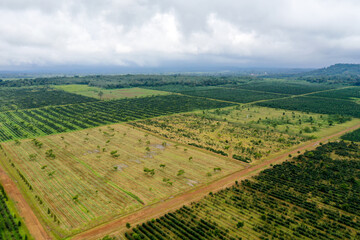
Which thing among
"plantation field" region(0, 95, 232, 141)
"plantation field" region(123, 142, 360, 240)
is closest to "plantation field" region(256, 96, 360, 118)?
"plantation field" region(0, 95, 232, 141)

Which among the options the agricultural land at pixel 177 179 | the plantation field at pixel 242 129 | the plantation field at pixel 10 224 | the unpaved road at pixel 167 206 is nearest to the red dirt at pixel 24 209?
the agricultural land at pixel 177 179

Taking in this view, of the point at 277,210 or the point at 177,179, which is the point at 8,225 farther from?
the point at 277,210

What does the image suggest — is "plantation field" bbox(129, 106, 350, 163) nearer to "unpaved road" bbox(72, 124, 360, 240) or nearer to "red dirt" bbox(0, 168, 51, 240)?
"unpaved road" bbox(72, 124, 360, 240)

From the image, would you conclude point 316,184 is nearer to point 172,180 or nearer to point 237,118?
point 172,180

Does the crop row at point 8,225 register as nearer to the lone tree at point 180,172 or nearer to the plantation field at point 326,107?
the lone tree at point 180,172

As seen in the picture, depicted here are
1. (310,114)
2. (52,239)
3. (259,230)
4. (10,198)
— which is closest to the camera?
(52,239)

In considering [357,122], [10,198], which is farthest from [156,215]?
[357,122]
